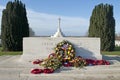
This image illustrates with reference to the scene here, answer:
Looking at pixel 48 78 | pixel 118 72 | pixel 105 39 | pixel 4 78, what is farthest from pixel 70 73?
pixel 105 39

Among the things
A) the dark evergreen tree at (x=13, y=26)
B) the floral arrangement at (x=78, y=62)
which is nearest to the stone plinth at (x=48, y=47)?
the floral arrangement at (x=78, y=62)

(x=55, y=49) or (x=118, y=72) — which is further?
(x=55, y=49)

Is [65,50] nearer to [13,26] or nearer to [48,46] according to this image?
[48,46]

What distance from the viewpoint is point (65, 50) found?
11.0m

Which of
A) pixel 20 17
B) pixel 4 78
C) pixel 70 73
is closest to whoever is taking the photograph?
pixel 4 78

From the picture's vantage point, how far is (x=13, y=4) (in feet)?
69.2

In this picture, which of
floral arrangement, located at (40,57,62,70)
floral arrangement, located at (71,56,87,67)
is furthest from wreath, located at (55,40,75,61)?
floral arrangement, located at (40,57,62,70)

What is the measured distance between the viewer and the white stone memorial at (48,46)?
1127 cm

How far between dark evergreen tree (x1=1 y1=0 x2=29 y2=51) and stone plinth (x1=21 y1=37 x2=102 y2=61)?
8.79 meters

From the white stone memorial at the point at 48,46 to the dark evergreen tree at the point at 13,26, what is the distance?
346 inches

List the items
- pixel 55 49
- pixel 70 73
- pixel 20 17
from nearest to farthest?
1. pixel 70 73
2. pixel 55 49
3. pixel 20 17

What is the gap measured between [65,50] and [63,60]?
1.90ft

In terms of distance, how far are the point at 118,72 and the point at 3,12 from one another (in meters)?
14.0

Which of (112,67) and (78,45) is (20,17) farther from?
(112,67)
